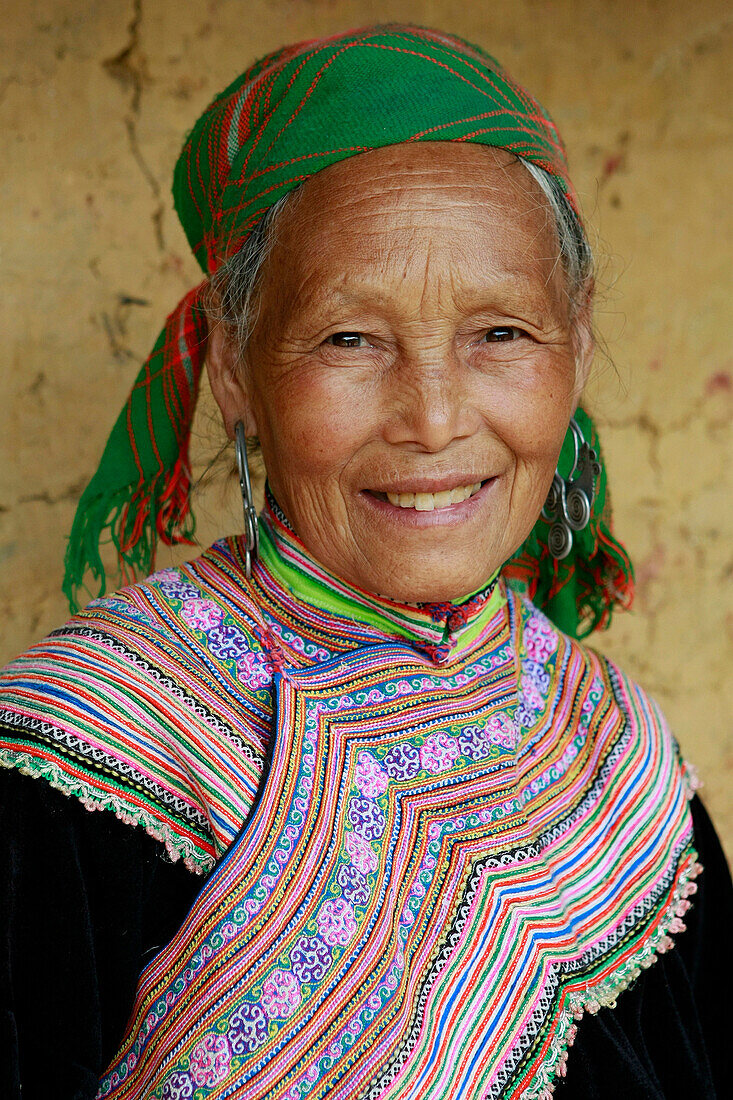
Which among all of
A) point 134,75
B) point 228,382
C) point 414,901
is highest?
point 134,75

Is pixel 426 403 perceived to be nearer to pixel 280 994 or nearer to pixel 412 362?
pixel 412 362

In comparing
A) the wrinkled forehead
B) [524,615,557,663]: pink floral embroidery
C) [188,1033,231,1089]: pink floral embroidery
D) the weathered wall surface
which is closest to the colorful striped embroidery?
[188,1033,231,1089]: pink floral embroidery

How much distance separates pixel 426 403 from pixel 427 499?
0.49 feet

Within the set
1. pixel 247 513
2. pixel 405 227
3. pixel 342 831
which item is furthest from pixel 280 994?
pixel 405 227

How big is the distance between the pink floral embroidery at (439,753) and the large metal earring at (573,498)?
1.55 ft

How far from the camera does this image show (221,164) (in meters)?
1.60

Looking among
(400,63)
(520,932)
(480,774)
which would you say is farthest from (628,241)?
(520,932)

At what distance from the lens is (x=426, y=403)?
145 centimetres

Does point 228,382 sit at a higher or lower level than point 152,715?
higher

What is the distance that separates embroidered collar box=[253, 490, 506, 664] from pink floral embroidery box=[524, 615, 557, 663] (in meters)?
0.21

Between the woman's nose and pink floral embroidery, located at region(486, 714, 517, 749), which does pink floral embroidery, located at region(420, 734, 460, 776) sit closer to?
A: pink floral embroidery, located at region(486, 714, 517, 749)

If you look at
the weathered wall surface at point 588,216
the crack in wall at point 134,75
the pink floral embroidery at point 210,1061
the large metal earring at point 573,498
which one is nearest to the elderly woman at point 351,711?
the pink floral embroidery at point 210,1061

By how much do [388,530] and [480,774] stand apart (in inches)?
15.0

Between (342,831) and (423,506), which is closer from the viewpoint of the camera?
(342,831)
